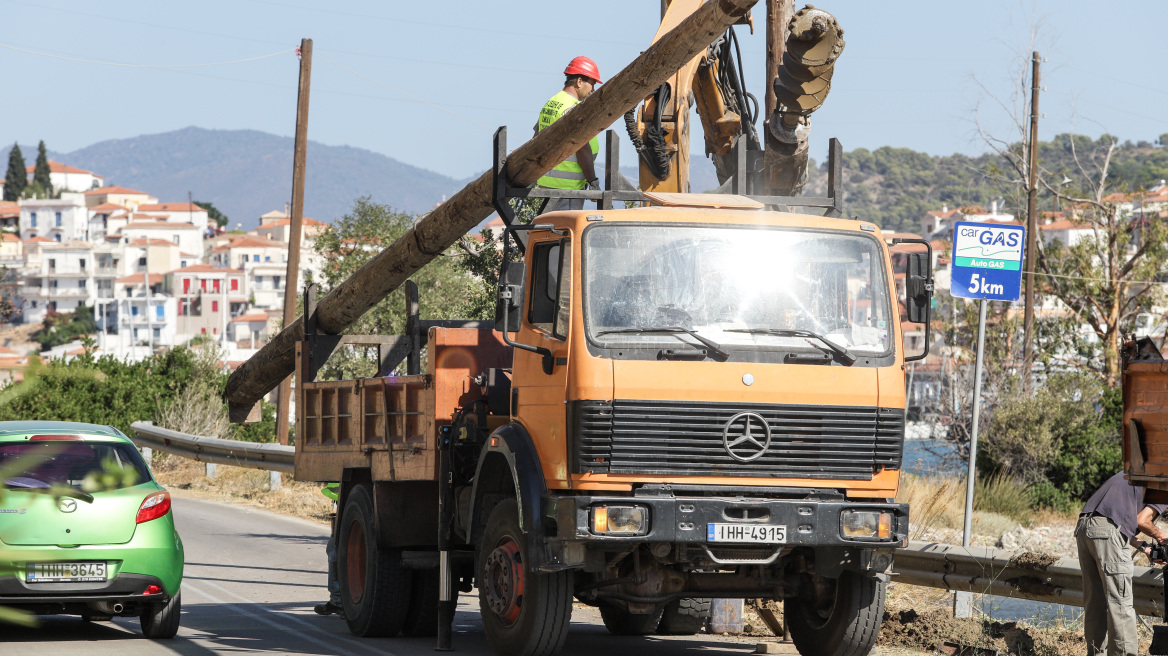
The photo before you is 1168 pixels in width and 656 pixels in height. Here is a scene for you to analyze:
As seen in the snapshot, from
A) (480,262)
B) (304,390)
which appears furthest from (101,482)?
(480,262)

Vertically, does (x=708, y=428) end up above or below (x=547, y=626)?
above

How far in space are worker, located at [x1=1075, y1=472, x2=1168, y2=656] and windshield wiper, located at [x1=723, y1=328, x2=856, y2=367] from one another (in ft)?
6.99

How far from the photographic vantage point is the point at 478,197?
1023 centimetres

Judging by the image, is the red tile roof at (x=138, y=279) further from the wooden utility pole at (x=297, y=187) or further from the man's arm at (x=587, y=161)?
the man's arm at (x=587, y=161)

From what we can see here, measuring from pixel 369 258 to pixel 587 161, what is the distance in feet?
91.0

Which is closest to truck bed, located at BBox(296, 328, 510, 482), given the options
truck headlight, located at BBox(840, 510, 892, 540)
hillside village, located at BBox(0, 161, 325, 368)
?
truck headlight, located at BBox(840, 510, 892, 540)

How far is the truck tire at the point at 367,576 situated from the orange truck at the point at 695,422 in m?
1.35

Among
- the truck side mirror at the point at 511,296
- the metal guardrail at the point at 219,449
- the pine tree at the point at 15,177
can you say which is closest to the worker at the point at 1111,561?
the truck side mirror at the point at 511,296

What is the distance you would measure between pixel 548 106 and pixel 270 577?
5939 millimetres

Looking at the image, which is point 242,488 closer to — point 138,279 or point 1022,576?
point 1022,576

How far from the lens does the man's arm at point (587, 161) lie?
958cm

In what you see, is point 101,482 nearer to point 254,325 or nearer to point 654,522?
point 654,522

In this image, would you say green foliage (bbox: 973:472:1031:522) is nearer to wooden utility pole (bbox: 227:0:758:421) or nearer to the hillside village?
wooden utility pole (bbox: 227:0:758:421)

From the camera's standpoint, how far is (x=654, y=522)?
23.0 feet
